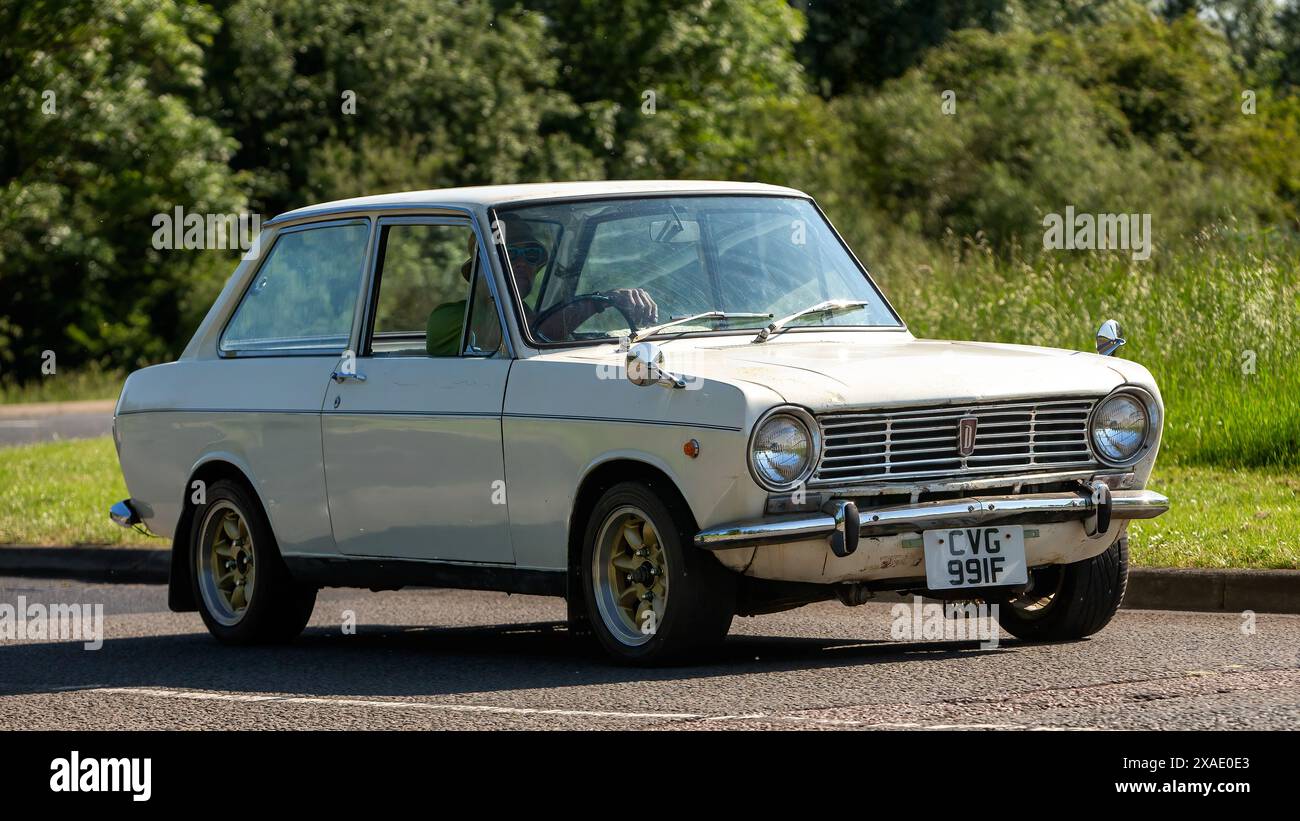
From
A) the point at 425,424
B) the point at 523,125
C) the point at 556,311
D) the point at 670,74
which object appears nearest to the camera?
the point at 556,311

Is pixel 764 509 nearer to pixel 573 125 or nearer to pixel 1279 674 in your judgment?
pixel 1279 674

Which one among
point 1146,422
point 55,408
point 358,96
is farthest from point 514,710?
point 358,96

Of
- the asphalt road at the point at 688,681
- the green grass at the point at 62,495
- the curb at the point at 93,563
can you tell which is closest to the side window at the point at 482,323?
the asphalt road at the point at 688,681

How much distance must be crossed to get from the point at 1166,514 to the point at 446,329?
16.2ft

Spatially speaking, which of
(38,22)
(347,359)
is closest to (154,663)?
(347,359)

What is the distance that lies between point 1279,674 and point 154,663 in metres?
4.78

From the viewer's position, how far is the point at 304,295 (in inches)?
381

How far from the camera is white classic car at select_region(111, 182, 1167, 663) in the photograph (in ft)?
24.3

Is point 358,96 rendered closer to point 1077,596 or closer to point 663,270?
point 663,270

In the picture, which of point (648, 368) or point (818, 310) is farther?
point (818, 310)

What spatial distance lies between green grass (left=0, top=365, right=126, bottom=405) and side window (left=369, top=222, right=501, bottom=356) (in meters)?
23.8

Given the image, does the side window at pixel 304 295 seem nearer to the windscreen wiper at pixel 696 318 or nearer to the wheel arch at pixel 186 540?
the wheel arch at pixel 186 540

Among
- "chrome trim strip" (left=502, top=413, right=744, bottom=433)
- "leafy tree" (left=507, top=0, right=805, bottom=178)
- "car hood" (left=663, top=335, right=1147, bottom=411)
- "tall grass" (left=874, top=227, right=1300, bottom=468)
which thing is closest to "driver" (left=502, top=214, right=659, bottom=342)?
"car hood" (left=663, top=335, right=1147, bottom=411)

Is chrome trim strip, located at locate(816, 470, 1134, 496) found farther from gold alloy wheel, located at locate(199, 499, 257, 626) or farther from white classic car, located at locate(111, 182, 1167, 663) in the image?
gold alloy wheel, located at locate(199, 499, 257, 626)
